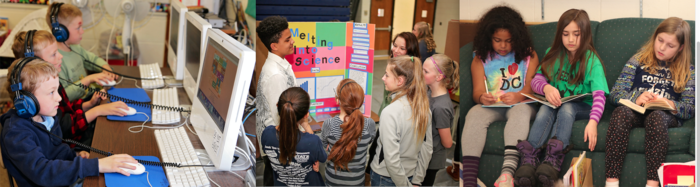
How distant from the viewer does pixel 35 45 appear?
7.68ft

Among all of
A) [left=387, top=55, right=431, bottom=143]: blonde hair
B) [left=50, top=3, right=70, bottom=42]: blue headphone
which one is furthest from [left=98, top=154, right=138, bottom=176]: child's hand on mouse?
[left=50, top=3, right=70, bottom=42]: blue headphone

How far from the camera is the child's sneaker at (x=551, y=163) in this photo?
1.48 metres

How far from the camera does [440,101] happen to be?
1473mm

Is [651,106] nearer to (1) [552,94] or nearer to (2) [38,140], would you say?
(1) [552,94]

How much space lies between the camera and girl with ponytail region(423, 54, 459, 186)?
4.71 ft

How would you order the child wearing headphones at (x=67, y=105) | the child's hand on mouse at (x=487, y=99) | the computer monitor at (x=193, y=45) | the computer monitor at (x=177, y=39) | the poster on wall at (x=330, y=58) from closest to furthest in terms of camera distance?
1. the poster on wall at (x=330, y=58)
2. the child's hand on mouse at (x=487, y=99)
3. the computer monitor at (x=193, y=45)
4. the child wearing headphones at (x=67, y=105)
5. the computer monitor at (x=177, y=39)

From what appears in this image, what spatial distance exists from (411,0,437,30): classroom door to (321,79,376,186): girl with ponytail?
1.03 feet

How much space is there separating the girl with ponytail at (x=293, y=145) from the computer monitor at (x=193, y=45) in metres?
0.64

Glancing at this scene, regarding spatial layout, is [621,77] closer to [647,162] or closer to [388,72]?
[647,162]

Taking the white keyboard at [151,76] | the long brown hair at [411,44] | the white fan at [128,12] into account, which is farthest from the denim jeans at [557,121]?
the white fan at [128,12]

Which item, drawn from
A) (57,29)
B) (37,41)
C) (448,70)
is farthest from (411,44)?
(57,29)

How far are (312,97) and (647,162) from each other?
112 cm

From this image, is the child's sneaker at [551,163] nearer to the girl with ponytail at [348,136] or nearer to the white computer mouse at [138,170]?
the girl with ponytail at [348,136]

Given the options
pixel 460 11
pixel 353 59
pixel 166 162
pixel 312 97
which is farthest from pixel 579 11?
pixel 166 162
